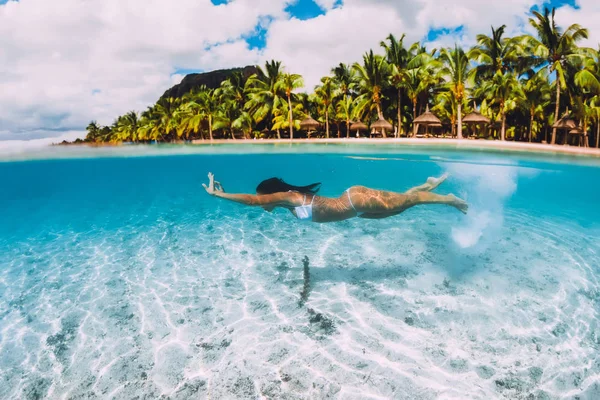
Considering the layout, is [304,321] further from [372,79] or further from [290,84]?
[290,84]

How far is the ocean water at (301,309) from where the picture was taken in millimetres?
3398

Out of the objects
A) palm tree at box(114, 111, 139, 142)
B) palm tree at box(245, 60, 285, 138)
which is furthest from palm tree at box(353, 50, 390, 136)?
palm tree at box(114, 111, 139, 142)

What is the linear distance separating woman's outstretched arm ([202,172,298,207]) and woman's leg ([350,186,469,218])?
32.9 inches

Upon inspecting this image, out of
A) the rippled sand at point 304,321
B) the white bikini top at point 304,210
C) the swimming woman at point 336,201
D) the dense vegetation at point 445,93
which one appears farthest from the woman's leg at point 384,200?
the dense vegetation at point 445,93

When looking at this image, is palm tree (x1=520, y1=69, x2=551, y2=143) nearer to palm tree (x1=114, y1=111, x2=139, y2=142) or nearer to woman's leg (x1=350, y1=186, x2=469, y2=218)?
woman's leg (x1=350, y1=186, x2=469, y2=218)

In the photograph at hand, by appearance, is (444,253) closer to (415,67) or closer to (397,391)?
(397,391)

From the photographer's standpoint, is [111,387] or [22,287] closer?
[111,387]

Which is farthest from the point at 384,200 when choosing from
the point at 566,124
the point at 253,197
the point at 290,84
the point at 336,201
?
the point at 290,84

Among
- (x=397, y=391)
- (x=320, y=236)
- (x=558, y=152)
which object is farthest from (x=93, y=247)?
(x=558, y=152)

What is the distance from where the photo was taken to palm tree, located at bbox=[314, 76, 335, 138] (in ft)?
97.5

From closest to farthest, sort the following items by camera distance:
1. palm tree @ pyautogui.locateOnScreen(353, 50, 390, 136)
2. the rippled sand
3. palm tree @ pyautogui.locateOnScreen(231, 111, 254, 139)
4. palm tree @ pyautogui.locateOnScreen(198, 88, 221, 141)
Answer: the rippled sand
palm tree @ pyautogui.locateOnScreen(353, 50, 390, 136)
palm tree @ pyautogui.locateOnScreen(231, 111, 254, 139)
palm tree @ pyautogui.locateOnScreen(198, 88, 221, 141)

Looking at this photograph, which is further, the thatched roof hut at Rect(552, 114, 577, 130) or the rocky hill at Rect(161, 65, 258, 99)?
the rocky hill at Rect(161, 65, 258, 99)

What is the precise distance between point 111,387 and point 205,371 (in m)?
0.94

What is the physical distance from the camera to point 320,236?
26.8ft
